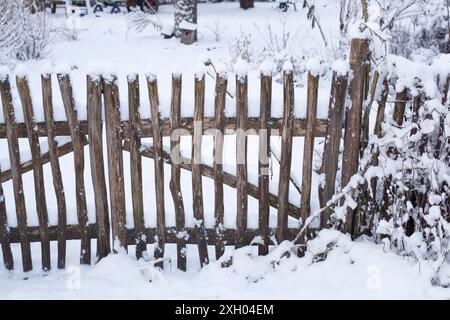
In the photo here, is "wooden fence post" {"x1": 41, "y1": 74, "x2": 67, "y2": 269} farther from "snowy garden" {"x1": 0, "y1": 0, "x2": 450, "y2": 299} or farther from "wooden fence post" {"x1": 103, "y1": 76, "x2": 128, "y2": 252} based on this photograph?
"wooden fence post" {"x1": 103, "y1": 76, "x2": 128, "y2": 252}

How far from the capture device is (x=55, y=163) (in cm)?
303

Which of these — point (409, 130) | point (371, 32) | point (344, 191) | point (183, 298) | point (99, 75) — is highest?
point (371, 32)

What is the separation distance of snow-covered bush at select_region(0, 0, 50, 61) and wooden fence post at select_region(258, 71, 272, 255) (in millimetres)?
6088

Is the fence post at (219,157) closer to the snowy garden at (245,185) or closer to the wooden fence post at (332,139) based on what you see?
Answer: the snowy garden at (245,185)

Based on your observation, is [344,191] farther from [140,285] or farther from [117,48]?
[117,48]

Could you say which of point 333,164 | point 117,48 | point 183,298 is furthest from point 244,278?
point 117,48

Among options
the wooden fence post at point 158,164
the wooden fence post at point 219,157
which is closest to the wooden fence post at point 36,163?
the wooden fence post at point 158,164

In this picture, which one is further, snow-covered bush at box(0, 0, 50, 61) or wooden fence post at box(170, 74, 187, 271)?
snow-covered bush at box(0, 0, 50, 61)

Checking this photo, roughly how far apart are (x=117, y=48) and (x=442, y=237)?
10115mm

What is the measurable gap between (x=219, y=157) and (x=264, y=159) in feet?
0.93

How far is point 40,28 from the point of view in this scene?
31.9 ft

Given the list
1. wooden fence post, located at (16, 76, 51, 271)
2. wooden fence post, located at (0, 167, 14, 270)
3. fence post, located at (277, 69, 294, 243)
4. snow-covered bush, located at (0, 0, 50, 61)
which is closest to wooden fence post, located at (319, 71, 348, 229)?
fence post, located at (277, 69, 294, 243)

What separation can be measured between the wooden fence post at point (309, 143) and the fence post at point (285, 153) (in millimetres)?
100

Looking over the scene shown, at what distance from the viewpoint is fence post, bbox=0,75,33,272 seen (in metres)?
2.88
